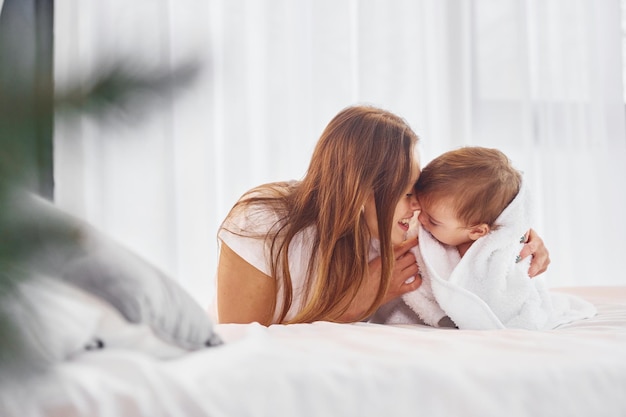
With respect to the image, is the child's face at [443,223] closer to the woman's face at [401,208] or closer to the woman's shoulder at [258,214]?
the woman's face at [401,208]

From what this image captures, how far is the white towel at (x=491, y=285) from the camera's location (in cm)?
147

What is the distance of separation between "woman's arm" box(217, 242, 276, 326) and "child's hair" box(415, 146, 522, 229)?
421 mm

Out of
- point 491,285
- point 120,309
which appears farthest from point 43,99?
point 491,285

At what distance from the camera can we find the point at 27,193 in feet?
1.08

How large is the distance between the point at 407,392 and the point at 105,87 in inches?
23.7

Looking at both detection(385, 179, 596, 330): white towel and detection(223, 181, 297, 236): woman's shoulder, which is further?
detection(223, 181, 297, 236): woman's shoulder

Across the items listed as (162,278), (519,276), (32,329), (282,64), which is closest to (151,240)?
(282,64)

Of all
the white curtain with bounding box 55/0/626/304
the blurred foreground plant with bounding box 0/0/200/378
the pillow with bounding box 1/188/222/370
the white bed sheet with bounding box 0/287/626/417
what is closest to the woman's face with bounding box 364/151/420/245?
the white bed sheet with bounding box 0/287/626/417

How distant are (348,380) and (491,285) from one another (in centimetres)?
81

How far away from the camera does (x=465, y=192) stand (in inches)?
59.2

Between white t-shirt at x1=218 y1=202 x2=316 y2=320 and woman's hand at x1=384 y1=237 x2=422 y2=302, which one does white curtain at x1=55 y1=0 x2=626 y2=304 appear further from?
woman's hand at x1=384 y1=237 x2=422 y2=302

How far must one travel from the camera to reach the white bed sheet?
0.68m

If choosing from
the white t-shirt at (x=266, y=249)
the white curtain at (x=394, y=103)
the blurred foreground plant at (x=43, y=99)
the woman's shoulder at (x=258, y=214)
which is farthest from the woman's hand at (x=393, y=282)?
the blurred foreground plant at (x=43, y=99)

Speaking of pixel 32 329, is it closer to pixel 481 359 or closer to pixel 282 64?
pixel 481 359
